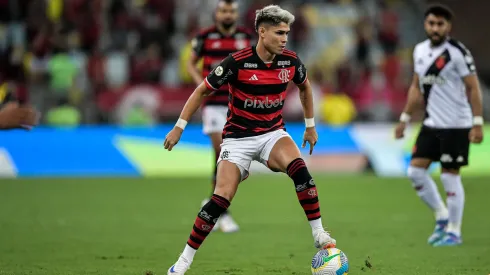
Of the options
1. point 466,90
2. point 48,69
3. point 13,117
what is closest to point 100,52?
point 48,69

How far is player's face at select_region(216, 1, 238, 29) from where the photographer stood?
11.8 metres

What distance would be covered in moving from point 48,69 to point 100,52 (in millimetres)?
1480

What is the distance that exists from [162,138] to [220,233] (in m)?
7.95

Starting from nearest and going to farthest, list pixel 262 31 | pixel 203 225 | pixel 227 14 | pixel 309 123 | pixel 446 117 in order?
pixel 203 225 → pixel 262 31 → pixel 309 123 → pixel 446 117 → pixel 227 14

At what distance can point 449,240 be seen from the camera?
10.5 metres

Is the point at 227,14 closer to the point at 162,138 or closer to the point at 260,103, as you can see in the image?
the point at 260,103

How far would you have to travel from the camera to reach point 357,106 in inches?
867

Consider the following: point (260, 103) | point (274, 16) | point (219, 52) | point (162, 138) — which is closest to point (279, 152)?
point (260, 103)

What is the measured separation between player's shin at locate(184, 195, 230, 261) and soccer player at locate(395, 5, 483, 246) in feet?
11.1

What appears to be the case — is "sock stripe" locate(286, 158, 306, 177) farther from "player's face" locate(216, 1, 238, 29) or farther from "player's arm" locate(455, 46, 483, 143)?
"player's face" locate(216, 1, 238, 29)

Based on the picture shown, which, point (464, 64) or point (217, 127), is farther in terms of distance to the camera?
point (217, 127)

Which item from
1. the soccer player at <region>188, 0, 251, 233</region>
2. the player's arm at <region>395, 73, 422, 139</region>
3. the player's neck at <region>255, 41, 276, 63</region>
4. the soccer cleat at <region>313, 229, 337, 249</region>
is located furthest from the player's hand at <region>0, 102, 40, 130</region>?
the player's arm at <region>395, 73, 422, 139</region>

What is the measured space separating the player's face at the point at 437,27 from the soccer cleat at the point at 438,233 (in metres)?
2.10

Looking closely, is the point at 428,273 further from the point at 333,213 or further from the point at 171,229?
the point at 333,213
